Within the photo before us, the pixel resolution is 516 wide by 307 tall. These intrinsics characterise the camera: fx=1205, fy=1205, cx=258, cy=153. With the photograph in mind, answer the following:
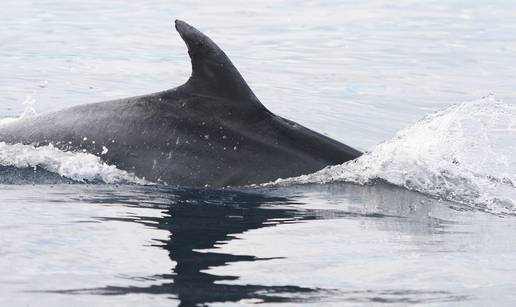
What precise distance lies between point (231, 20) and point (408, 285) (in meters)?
29.1

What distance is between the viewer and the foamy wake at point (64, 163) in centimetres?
1311

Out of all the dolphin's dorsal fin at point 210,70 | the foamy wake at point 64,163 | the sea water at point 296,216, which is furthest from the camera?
the foamy wake at point 64,163

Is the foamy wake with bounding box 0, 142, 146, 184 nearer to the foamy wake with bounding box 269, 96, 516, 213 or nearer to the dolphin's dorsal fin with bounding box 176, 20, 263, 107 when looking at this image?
the dolphin's dorsal fin with bounding box 176, 20, 263, 107

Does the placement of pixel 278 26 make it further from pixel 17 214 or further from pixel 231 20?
pixel 17 214

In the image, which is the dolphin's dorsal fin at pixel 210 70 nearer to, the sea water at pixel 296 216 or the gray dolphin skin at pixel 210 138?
the gray dolphin skin at pixel 210 138

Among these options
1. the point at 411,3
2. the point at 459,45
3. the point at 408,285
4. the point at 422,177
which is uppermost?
the point at 411,3

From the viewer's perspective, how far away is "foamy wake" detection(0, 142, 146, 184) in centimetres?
1311

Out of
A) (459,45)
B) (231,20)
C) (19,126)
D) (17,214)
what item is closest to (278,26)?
(231,20)

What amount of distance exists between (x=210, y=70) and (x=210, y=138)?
73cm

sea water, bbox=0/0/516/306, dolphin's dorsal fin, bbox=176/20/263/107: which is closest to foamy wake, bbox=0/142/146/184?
sea water, bbox=0/0/516/306

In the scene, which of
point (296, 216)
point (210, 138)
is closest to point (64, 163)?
point (210, 138)

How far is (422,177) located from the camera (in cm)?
1338

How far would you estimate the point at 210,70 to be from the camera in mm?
12984

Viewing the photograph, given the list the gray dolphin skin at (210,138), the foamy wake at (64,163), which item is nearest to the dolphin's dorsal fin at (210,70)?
the gray dolphin skin at (210,138)
